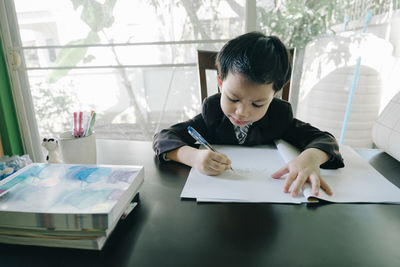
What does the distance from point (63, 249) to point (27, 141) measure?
5.94 feet

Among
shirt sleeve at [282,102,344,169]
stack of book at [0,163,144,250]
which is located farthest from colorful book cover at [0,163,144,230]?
shirt sleeve at [282,102,344,169]

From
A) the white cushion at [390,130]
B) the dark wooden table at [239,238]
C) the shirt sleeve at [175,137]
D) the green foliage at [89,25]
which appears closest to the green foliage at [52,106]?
the green foliage at [89,25]

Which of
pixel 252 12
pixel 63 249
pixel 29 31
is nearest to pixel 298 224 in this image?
pixel 63 249

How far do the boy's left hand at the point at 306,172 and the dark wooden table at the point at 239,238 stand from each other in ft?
0.16

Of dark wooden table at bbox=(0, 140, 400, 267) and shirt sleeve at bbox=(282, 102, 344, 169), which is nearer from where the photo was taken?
dark wooden table at bbox=(0, 140, 400, 267)

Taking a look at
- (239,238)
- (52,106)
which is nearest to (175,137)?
(239,238)

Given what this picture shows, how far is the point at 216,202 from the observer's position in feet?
1.61

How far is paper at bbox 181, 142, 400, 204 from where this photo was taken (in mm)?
502

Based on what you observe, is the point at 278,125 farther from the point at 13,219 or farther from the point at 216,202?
the point at 13,219

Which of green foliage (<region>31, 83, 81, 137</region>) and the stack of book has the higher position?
the stack of book

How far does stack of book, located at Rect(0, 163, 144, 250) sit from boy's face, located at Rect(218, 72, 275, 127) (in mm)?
298

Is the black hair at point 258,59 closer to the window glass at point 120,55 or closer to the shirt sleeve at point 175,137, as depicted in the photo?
the shirt sleeve at point 175,137

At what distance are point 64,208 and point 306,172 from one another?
0.46m

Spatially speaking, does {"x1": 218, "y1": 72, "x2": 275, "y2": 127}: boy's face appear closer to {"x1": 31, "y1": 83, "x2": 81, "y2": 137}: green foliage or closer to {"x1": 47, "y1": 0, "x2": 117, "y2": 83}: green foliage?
{"x1": 47, "y1": 0, "x2": 117, "y2": 83}: green foliage
